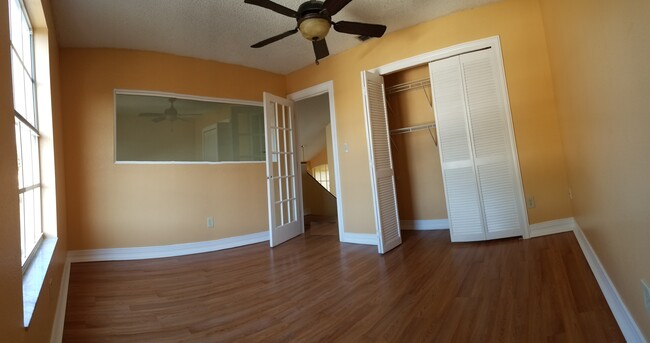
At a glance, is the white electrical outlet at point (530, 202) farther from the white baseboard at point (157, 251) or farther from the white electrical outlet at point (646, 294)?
the white baseboard at point (157, 251)

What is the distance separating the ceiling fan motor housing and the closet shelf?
1881 millimetres

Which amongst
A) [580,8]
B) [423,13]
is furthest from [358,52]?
[580,8]

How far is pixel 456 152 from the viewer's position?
3045 mm

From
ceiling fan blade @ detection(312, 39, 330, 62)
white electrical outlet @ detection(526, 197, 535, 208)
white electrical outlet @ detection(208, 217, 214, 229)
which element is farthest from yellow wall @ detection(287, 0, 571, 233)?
white electrical outlet @ detection(208, 217, 214, 229)

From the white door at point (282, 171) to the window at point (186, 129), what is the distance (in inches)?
12.0

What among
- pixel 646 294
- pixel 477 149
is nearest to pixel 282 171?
pixel 477 149

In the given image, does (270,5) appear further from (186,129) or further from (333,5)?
(186,129)

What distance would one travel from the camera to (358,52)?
355 centimetres

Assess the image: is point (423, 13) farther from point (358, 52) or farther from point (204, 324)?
point (204, 324)

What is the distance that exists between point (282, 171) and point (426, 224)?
215cm

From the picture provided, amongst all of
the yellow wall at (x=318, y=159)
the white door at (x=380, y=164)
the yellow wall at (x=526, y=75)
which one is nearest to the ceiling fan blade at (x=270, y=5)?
the white door at (x=380, y=164)

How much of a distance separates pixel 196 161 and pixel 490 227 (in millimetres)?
3542

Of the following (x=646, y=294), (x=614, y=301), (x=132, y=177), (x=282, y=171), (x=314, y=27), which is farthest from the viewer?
(x=282, y=171)

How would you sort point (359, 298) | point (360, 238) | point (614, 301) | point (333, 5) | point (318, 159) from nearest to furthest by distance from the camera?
point (614, 301)
point (359, 298)
point (333, 5)
point (360, 238)
point (318, 159)
